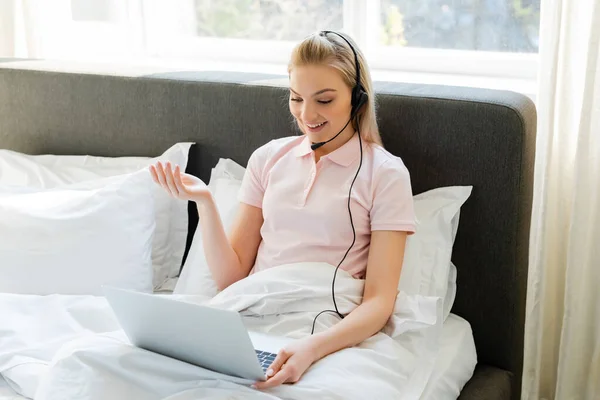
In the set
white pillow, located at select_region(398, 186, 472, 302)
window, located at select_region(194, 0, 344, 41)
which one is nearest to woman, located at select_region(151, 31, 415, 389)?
white pillow, located at select_region(398, 186, 472, 302)

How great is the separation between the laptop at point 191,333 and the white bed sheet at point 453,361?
354mm

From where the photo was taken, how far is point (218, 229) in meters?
1.78

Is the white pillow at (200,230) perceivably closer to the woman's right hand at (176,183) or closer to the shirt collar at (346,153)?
the woman's right hand at (176,183)

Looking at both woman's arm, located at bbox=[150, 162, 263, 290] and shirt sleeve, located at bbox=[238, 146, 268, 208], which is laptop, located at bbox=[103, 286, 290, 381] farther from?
shirt sleeve, located at bbox=[238, 146, 268, 208]

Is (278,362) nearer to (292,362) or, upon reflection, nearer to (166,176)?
(292,362)

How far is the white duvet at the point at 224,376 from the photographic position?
1445 mm

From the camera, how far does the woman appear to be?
1679 millimetres

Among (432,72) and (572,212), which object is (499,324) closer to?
(572,212)

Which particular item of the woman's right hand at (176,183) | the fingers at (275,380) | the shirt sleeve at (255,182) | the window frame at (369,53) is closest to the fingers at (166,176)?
the woman's right hand at (176,183)

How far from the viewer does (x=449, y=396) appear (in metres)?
1.68

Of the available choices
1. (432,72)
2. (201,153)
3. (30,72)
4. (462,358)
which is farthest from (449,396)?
(30,72)

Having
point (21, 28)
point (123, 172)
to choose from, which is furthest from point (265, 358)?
point (21, 28)

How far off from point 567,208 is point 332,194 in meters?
0.64

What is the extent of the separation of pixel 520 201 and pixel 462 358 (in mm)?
362
